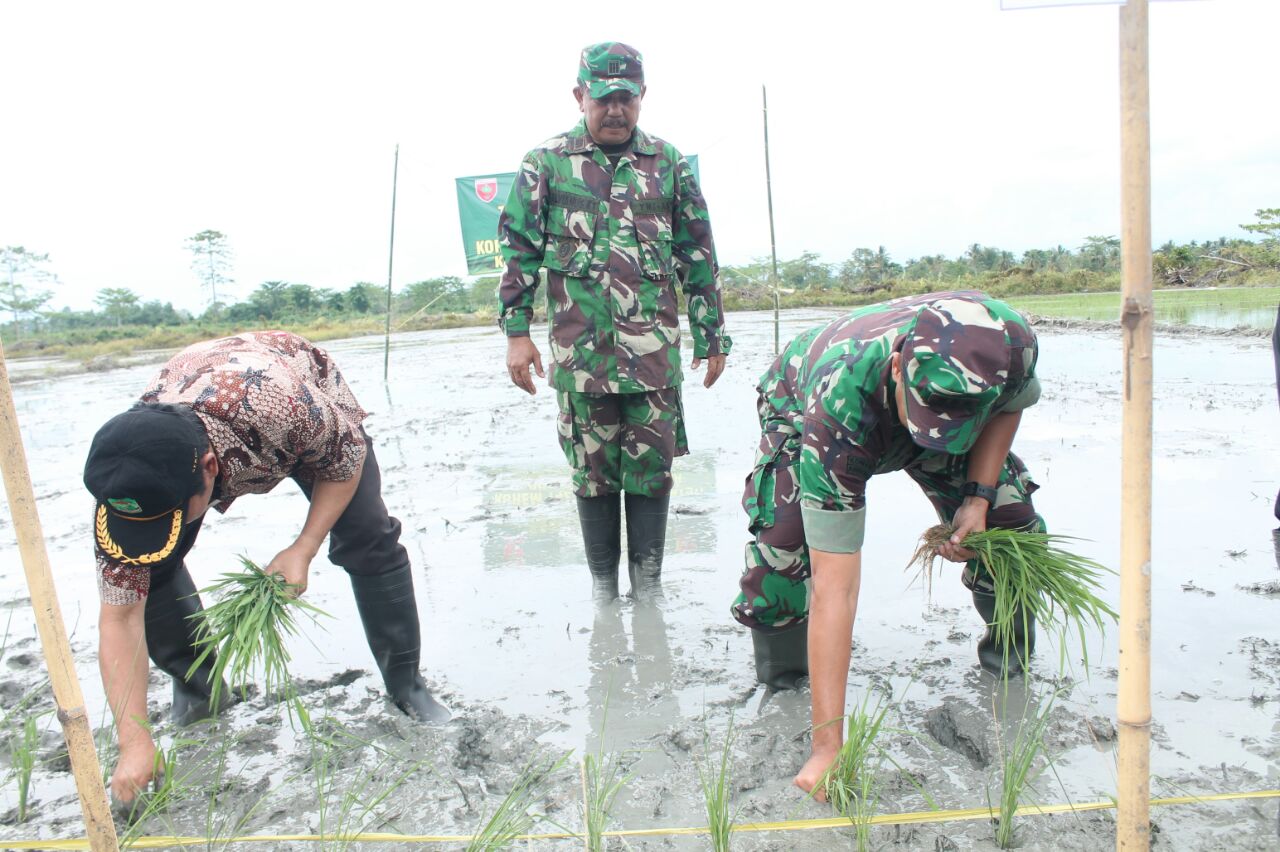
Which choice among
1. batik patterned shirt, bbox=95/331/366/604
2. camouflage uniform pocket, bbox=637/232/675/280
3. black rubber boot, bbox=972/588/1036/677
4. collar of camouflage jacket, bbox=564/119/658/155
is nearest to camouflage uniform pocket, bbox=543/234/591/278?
camouflage uniform pocket, bbox=637/232/675/280

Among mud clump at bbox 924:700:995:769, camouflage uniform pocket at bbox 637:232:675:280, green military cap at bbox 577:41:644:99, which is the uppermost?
green military cap at bbox 577:41:644:99

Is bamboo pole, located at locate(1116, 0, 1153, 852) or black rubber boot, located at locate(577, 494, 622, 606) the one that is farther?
black rubber boot, located at locate(577, 494, 622, 606)

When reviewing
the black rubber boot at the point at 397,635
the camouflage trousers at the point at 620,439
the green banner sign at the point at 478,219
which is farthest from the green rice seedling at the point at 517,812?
the green banner sign at the point at 478,219

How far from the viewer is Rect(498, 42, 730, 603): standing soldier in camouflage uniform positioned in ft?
12.0

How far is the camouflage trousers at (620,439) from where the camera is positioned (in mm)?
3721

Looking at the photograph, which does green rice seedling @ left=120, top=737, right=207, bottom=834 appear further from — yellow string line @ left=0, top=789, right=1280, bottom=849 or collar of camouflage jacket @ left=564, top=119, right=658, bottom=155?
collar of camouflage jacket @ left=564, top=119, right=658, bottom=155

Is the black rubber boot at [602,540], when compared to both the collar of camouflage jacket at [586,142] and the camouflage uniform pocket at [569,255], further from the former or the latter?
the collar of camouflage jacket at [586,142]

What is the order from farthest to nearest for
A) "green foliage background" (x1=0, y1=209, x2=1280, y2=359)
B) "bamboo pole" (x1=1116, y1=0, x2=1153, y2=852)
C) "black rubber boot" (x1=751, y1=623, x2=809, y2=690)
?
"green foliage background" (x1=0, y1=209, x2=1280, y2=359) → "black rubber boot" (x1=751, y1=623, x2=809, y2=690) → "bamboo pole" (x1=1116, y1=0, x2=1153, y2=852)

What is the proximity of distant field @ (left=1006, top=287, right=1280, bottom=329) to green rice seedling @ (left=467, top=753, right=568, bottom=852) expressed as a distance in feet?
38.5

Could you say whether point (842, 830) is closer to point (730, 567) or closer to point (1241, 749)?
point (1241, 749)

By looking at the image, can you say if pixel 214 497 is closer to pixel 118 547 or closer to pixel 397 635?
pixel 118 547

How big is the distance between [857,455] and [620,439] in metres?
1.65

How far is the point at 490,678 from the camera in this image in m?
3.14

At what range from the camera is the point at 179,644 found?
9.39 ft
